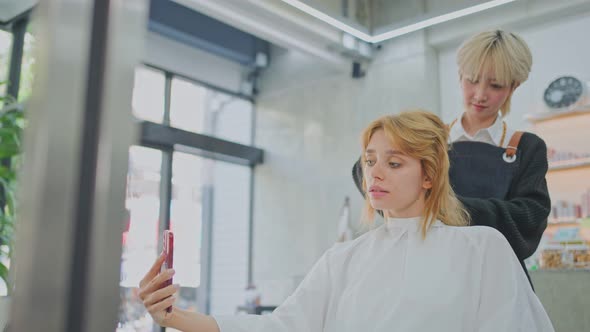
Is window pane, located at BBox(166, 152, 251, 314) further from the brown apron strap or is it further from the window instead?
the brown apron strap

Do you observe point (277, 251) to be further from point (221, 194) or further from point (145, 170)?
point (145, 170)

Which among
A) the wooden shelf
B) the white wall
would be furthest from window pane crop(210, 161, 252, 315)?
the wooden shelf

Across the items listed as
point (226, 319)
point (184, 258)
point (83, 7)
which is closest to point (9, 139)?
point (226, 319)

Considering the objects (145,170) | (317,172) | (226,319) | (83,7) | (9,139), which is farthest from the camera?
(317,172)

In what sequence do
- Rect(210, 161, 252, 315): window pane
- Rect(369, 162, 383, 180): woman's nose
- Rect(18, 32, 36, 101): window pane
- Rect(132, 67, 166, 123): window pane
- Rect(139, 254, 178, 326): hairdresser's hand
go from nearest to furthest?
Rect(18, 32, 36, 101): window pane → Rect(139, 254, 178, 326): hairdresser's hand → Rect(369, 162, 383, 180): woman's nose → Rect(132, 67, 166, 123): window pane → Rect(210, 161, 252, 315): window pane

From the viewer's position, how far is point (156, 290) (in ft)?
3.13

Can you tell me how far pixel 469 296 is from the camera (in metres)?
1.30

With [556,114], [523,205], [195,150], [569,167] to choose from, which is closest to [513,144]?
[523,205]

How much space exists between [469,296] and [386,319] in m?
0.18

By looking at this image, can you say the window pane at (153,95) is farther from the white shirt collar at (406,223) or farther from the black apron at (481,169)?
Result: the white shirt collar at (406,223)

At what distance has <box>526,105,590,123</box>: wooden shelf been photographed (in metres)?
4.93

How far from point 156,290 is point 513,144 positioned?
3.96 feet

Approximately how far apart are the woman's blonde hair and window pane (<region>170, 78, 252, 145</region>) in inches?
207

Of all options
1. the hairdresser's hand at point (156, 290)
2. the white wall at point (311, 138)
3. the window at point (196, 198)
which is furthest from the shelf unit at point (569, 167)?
the hairdresser's hand at point (156, 290)
